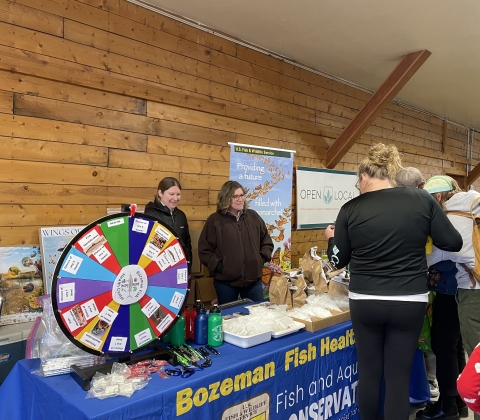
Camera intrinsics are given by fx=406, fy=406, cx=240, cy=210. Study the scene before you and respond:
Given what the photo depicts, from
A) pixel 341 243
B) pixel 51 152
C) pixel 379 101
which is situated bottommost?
pixel 341 243

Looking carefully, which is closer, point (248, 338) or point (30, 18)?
point (248, 338)

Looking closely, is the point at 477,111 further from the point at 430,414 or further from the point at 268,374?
the point at 268,374

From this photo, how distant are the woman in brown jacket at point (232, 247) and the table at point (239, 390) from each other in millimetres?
987

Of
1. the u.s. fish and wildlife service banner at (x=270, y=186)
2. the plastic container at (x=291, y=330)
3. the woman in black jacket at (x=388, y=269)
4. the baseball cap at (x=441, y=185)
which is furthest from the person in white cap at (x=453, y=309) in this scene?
the u.s. fish and wildlife service banner at (x=270, y=186)

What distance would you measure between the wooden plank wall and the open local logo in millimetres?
879

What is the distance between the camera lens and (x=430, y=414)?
2.46 meters

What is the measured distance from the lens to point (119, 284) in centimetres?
145

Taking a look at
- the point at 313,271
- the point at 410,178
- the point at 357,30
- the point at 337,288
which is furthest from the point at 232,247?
the point at 357,30

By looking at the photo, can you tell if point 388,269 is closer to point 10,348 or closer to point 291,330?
point 291,330

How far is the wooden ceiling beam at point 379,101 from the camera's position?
414cm

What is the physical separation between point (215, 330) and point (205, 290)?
6.27 ft

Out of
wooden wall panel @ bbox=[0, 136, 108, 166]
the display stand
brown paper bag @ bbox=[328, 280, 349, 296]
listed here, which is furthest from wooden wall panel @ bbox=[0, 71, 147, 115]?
brown paper bag @ bbox=[328, 280, 349, 296]

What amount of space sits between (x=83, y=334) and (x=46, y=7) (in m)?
2.37

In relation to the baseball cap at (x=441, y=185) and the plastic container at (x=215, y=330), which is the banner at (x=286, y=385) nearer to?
the plastic container at (x=215, y=330)
